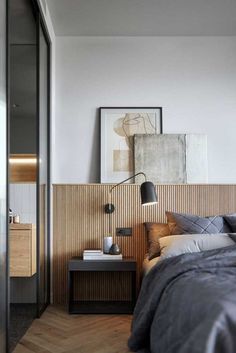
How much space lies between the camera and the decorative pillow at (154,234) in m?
3.65

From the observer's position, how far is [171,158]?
13.8 ft

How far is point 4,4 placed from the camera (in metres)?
2.38

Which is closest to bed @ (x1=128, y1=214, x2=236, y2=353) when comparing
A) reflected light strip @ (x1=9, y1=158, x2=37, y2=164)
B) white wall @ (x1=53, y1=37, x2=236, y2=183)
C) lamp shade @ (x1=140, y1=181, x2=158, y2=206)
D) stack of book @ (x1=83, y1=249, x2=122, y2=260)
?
lamp shade @ (x1=140, y1=181, x2=158, y2=206)

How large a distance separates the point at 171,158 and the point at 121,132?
2.02 feet

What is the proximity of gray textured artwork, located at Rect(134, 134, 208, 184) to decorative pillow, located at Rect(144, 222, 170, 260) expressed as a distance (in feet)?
1.65

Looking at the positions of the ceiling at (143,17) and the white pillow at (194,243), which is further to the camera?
the ceiling at (143,17)

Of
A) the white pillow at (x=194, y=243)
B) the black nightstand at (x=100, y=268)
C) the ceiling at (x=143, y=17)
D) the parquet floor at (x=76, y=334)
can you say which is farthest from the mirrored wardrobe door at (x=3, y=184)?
the ceiling at (x=143, y=17)

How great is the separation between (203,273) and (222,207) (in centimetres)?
184

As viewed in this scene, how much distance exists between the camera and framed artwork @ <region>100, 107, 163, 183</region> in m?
4.26

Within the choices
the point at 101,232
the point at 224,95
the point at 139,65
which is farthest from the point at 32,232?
the point at 224,95

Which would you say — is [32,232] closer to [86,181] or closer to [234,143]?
[86,181]

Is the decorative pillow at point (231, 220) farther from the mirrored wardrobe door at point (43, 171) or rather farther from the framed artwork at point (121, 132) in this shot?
the mirrored wardrobe door at point (43, 171)

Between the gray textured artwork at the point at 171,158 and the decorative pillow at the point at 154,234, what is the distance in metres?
0.50

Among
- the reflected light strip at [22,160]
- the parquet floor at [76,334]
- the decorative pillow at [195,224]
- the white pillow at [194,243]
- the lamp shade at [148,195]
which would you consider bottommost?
the parquet floor at [76,334]
